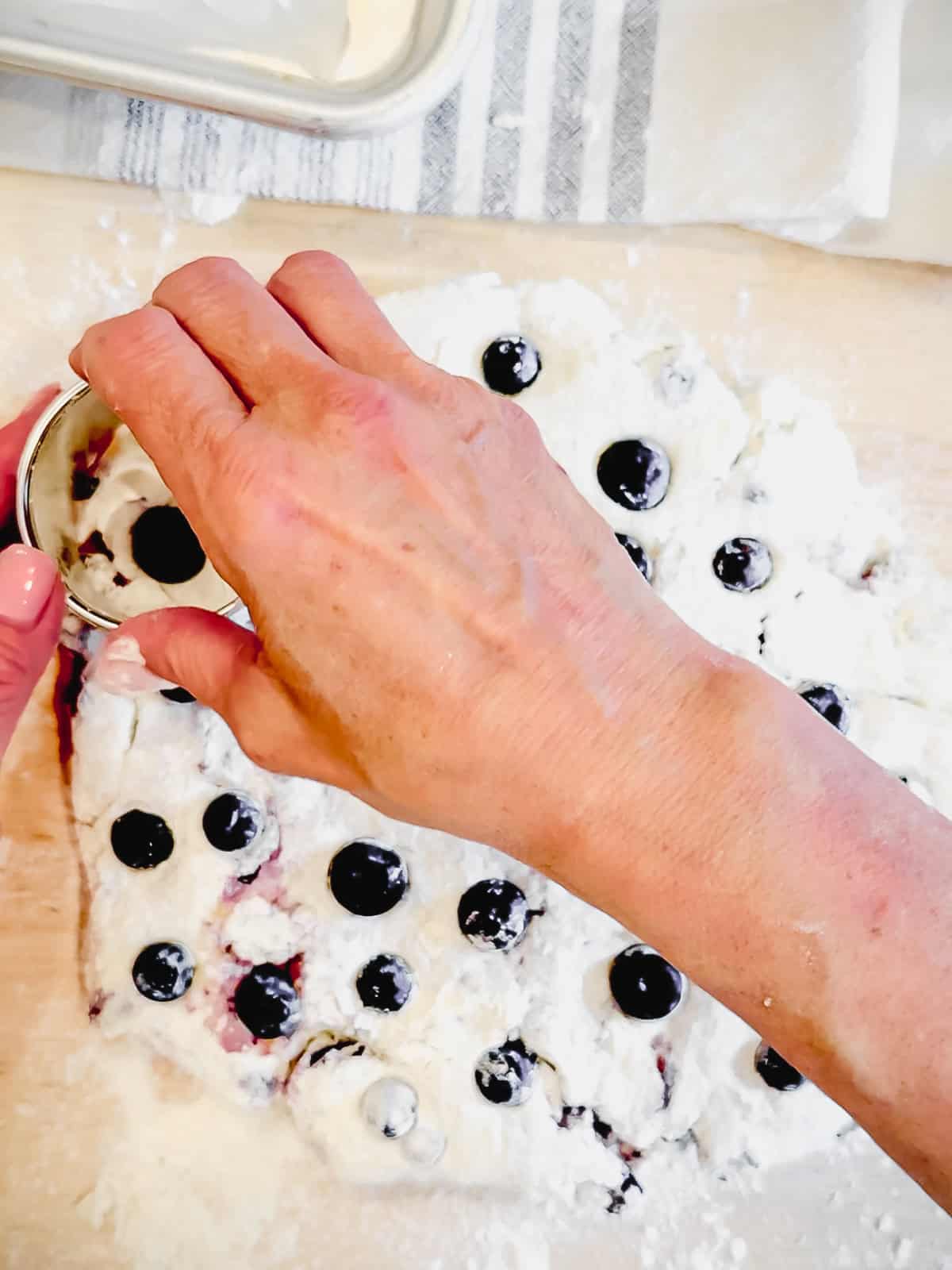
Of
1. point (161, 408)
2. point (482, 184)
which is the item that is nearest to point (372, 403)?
point (161, 408)

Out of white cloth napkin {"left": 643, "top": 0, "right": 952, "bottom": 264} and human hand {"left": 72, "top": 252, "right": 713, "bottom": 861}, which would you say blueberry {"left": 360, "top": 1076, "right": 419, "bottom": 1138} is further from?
white cloth napkin {"left": 643, "top": 0, "right": 952, "bottom": 264}

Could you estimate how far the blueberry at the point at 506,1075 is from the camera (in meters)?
0.72

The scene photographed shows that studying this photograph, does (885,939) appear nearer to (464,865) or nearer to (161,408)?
(464,865)

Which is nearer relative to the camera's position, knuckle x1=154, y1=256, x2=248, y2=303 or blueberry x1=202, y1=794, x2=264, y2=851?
knuckle x1=154, y1=256, x2=248, y2=303

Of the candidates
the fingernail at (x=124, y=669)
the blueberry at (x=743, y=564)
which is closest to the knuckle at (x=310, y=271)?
the fingernail at (x=124, y=669)

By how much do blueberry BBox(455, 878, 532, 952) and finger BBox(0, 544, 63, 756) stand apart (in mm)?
310

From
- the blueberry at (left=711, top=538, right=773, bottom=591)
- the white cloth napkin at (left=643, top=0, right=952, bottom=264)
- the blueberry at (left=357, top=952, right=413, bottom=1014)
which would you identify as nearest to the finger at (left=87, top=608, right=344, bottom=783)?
the blueberry at (left=357, top=952, right=413, bottom=1014)

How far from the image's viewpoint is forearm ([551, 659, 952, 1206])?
1.61ft

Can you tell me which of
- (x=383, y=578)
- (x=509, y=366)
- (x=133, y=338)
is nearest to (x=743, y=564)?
(x=509, y=366)

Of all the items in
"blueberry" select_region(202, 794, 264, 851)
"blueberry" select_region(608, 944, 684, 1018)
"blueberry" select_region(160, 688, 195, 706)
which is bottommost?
"blueberry" select_region(608, 944, 684, 1018)

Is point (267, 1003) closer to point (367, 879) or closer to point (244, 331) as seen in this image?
point (367, 879)

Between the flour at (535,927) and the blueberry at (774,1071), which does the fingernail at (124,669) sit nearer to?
the flour at (535,927)

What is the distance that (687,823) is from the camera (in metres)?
0.51

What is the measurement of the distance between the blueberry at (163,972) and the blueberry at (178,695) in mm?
161
